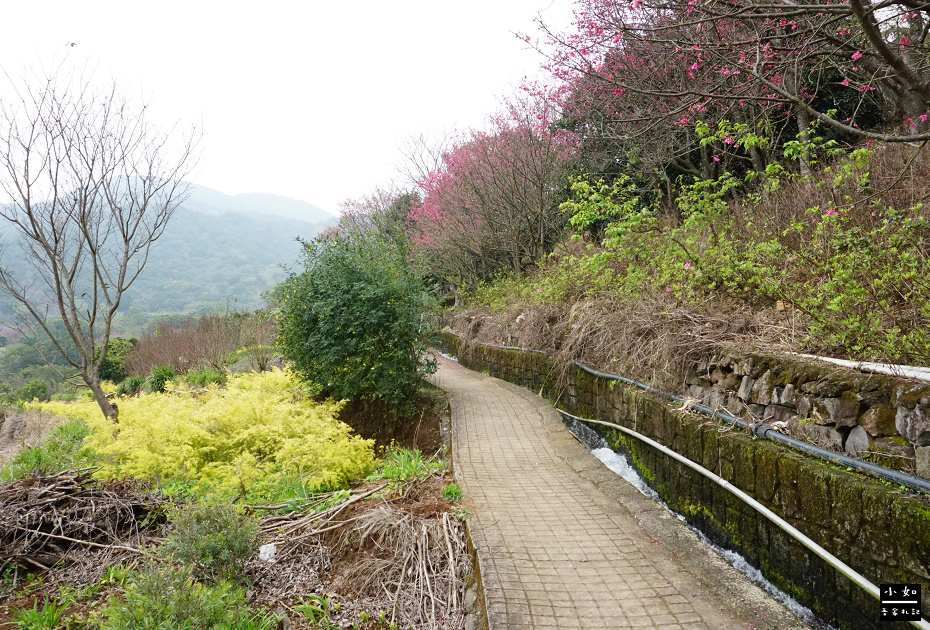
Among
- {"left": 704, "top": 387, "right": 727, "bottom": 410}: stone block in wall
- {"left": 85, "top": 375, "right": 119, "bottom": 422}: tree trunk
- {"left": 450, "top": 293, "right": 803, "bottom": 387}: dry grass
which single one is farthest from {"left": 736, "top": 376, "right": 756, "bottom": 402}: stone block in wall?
{"left": 85, "top": 375, "right": 119, "bottom": 422}: tree trunk

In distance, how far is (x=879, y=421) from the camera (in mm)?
2885

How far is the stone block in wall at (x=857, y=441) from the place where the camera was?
2934 millimetres

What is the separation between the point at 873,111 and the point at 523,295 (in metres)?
7.23

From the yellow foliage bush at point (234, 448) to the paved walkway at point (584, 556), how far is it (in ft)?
4.81

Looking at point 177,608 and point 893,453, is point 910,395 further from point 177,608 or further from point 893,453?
point 177,608

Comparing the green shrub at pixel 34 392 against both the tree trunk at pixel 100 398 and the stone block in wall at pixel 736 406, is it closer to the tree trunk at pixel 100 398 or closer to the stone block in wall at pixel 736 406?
the tree trunk at pixel 100 398

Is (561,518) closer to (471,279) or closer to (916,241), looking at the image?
(916,241)

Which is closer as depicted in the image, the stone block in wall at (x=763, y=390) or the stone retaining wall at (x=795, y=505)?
the stone retaining wall at (x=795, y=505)

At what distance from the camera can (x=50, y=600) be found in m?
3.55

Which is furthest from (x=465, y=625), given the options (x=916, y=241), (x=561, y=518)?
(x=916, y=241)

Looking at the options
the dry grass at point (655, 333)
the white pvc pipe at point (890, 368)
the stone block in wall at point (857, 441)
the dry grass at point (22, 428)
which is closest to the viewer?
the white pvc pipe at point (890, 368)

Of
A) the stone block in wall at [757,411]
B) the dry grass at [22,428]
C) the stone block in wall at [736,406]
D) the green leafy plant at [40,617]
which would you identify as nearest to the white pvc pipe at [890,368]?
the stone block in wall at [757,411]

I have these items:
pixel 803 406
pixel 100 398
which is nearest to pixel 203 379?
pixel 100 398

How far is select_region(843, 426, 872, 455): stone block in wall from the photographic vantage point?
9.63ft
